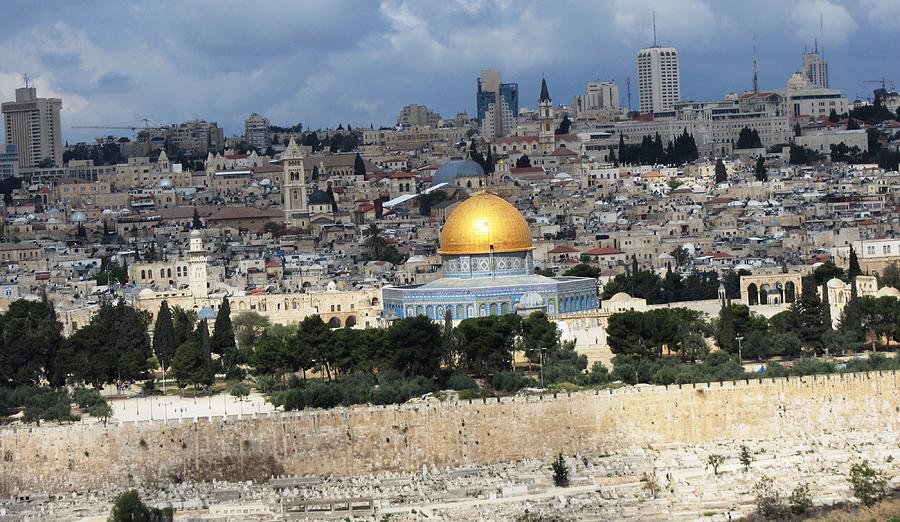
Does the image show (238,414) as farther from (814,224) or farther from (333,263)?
(814,224)

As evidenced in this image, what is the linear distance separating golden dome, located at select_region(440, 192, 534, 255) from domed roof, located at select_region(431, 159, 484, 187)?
46108mm

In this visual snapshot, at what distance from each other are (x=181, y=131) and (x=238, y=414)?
112m

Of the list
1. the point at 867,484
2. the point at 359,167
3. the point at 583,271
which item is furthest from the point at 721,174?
the point at 867,484

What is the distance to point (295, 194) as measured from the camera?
10312 centimetres

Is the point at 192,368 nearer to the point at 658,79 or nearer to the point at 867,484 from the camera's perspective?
the point at 867,484

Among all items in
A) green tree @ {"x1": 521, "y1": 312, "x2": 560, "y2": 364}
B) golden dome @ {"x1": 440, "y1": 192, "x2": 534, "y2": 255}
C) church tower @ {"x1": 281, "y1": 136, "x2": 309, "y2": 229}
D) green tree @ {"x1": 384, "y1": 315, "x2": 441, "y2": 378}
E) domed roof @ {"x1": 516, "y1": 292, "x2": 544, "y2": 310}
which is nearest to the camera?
green tree @ {"x1": 384, "y1": 315, "x2": 441, "y2": 378}

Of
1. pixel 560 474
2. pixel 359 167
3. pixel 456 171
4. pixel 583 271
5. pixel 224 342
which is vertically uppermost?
pixel 359 167

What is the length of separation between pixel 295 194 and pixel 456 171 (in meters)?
8.17

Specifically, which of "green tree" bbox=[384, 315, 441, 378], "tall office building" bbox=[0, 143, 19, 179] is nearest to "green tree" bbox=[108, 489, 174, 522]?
"green tree" bbox=[384, 315, 441, 378]

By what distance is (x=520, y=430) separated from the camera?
4269 cm

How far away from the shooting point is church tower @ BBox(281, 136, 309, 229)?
3921 inches

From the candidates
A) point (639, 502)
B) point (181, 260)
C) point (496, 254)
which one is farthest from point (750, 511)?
point (181, 260)

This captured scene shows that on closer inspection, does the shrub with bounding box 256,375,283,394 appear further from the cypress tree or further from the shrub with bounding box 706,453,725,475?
the cypress tree

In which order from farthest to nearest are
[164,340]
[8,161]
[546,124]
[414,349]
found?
1. [8,161]
2. [546,124]
3. [164,340]
4. [414,349]
